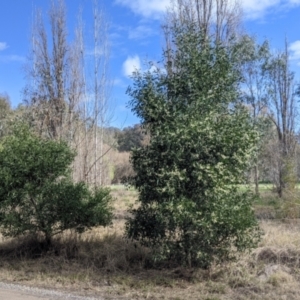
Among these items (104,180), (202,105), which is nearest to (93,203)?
(202,105)

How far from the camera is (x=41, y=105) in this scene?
21.3 m

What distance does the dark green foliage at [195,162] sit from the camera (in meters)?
8.01

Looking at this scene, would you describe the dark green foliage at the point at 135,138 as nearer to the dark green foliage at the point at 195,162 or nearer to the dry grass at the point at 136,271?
the dark green foliage at the point at 195,162

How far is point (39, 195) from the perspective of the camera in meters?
11.0

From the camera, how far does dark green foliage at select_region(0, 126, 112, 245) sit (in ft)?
35.1

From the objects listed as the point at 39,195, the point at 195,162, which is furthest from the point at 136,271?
the point at 39,195

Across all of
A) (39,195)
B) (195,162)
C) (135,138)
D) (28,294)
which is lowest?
(28,294)

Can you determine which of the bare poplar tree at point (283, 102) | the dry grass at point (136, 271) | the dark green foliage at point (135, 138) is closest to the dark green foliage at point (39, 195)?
the dry grass at point (136, 271)

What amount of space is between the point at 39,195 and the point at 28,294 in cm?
373

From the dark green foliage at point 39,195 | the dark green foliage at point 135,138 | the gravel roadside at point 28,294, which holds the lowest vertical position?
the gravel roadside at point 28,294

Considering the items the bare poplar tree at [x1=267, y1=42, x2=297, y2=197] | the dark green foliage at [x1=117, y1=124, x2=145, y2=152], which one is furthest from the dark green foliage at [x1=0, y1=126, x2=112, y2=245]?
the bare poplar tree at [x1=267, y1=42, x2=297, y2=197]

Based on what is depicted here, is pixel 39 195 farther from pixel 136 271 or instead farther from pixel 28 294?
pixel 28 294

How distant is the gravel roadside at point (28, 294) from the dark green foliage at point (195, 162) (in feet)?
6.48

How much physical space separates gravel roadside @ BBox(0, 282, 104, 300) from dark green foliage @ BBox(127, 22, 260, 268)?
197 centimetres
